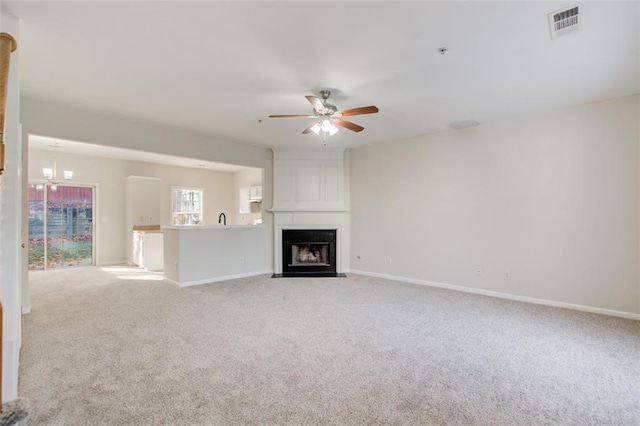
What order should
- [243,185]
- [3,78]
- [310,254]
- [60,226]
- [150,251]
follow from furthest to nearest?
1. [243,185]
2. [60,226]
3. [150,251]
4. [310,254]
5. [3,78]

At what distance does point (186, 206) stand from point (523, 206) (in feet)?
26.9

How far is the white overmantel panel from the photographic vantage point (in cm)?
650

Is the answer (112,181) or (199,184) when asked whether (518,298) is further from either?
(112,181)

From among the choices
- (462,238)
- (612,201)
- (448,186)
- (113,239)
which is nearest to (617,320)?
(612,201)

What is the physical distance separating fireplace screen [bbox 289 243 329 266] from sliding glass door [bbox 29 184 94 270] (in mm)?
5237

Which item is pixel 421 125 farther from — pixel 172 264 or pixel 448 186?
pixel 172 264

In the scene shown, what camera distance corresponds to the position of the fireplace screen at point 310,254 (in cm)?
652

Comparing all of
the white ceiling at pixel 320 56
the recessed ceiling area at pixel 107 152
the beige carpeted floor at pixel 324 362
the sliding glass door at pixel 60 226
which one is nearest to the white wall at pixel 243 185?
the recessed ceiling area at pixel 107 152

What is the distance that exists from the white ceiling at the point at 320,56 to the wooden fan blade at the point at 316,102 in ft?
0.79

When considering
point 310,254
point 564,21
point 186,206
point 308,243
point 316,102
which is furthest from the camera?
point 186,206

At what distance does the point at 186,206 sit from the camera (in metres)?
9.12

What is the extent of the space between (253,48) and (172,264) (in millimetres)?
4179

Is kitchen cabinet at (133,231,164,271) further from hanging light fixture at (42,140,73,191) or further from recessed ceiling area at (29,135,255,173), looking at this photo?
hanging light fixture at (42,140,73,191)

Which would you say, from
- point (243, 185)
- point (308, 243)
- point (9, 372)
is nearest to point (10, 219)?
point (9, 372)
